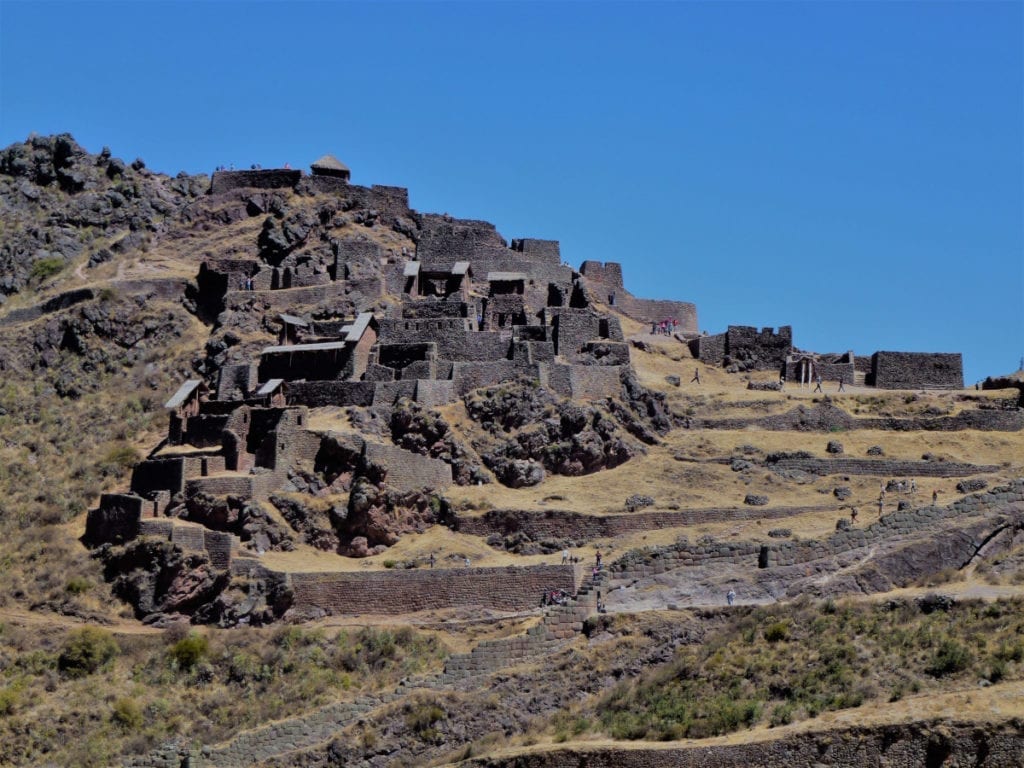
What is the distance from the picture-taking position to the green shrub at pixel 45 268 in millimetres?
71625

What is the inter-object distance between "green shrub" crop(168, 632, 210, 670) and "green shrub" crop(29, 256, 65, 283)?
29.4 meters

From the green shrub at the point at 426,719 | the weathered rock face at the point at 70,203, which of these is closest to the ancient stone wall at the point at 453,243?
the weathered rock face at the point at 70,203

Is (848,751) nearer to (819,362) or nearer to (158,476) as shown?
(158,476)

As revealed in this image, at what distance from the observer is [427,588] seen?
4622 centimetres

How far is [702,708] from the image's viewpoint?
3275cm

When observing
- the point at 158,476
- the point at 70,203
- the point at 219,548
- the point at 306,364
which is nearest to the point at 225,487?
the point at 219,548

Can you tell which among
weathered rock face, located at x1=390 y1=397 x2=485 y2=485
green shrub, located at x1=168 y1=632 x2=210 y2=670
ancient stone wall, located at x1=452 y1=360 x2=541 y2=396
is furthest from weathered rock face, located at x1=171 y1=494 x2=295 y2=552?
ancient stone wall, located at x1=452 y1=360 x2=541 y2=396

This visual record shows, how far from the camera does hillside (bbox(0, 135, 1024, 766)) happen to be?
3431 centimetres

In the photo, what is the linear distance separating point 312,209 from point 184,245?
5.50 meters

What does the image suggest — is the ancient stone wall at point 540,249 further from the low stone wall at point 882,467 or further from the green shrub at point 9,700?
the green shrub at point 9,700

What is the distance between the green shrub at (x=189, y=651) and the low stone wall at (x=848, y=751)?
15.5 metres

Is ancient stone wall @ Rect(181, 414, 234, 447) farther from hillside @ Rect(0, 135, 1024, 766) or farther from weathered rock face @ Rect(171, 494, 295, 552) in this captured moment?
weathered rock face @ Rect(171, 494, 295, 552)

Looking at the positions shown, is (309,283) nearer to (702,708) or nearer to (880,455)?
(880,455)

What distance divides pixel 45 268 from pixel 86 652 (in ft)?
98.1
